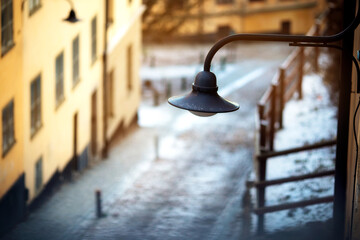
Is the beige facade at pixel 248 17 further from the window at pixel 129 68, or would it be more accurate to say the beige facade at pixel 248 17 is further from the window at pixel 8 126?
the window at pixel 8 126

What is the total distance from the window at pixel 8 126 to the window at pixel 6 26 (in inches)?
47.2

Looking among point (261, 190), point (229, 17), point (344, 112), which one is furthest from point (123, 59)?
point (229, 17)

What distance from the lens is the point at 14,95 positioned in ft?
56.4

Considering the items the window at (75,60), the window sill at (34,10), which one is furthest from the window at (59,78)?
the window sill at (34,10)

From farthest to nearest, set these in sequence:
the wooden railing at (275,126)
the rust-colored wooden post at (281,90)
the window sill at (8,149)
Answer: the rust-colored wooden post at (281,90) < the window sill at (8,149) < the wooden railing at (275,126)

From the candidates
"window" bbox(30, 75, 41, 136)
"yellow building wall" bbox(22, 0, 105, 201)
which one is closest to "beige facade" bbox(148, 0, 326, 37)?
"yellow building wall" bbox(22, 0, 105, 201)

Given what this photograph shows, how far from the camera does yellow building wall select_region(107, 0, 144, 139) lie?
26719mm

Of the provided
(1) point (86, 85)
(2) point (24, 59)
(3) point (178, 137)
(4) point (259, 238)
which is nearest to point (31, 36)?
(2) point (24, 59)

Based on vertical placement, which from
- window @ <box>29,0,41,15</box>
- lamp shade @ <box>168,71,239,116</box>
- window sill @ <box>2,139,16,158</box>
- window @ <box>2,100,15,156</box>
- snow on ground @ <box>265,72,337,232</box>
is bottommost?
snow on ground @ <box>265,72,337,232</box>

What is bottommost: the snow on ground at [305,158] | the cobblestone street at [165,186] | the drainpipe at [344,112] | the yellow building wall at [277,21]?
the yellow building wall at [277,21]

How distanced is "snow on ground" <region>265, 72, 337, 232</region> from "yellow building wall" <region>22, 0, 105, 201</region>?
5.29 metres

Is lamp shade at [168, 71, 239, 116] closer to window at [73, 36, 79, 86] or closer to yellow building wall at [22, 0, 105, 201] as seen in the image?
yellow building wall at [22, 0, 105, 201]

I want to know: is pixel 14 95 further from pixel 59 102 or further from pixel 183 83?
pixel 183 83

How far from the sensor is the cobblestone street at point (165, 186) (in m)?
16.2
